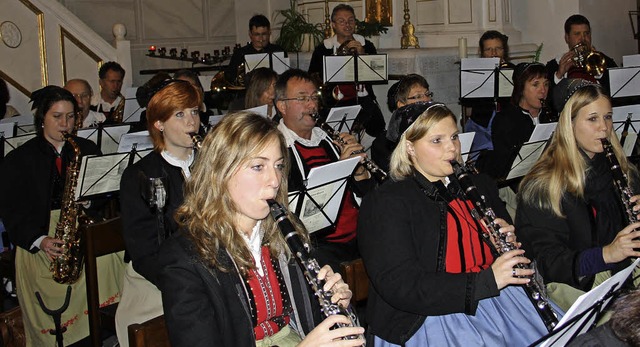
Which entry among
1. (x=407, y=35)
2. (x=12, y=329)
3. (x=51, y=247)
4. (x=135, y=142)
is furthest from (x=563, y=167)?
(x=407, y=35)

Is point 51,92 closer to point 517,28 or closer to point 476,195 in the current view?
point 476,195

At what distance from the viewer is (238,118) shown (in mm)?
2494

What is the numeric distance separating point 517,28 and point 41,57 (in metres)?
5.78

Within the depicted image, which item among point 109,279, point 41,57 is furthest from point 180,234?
point 41,57

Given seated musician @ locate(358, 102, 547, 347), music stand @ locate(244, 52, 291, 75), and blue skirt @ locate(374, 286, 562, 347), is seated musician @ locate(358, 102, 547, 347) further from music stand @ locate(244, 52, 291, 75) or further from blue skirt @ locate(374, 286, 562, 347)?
music stand @ locate(244, 52, 291, 75)

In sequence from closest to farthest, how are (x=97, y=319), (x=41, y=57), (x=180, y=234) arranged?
(x=180, y=234), (x=97, y=319), (x=41, y=57)

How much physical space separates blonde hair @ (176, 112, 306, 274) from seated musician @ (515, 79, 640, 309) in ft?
4.55

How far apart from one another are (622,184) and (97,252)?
2469 mm

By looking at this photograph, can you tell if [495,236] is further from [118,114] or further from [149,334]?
[118,114]

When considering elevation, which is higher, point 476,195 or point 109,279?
point 476,195

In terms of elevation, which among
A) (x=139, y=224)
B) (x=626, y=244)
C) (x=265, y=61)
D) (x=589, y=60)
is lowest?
(x=626, y=244)

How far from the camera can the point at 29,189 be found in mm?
4781

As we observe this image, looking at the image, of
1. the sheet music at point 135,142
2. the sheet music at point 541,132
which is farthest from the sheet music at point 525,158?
the sheet music at point 135,142

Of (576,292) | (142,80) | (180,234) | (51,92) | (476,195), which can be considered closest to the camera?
(180,234)
